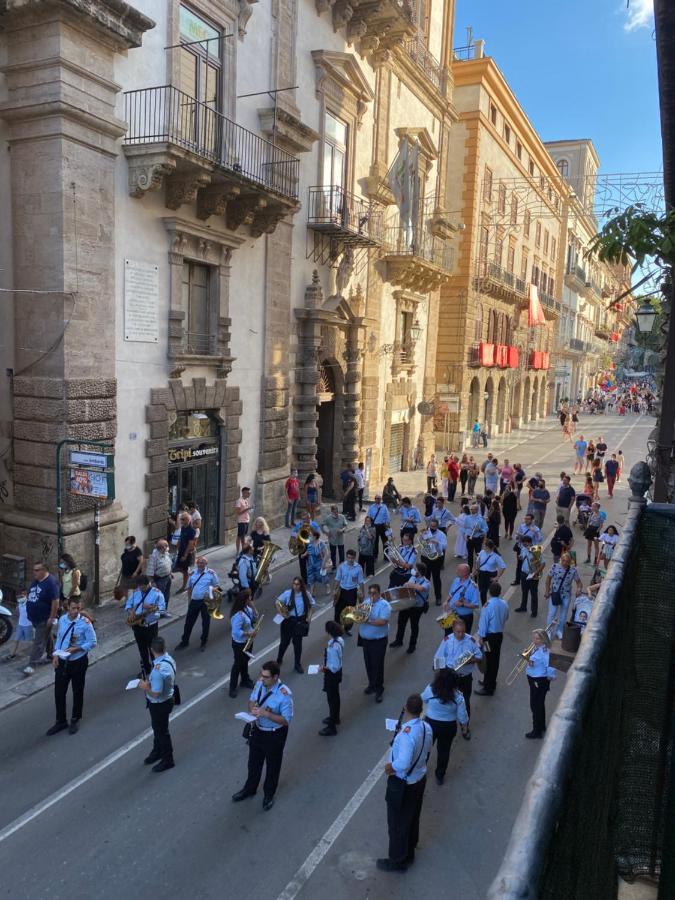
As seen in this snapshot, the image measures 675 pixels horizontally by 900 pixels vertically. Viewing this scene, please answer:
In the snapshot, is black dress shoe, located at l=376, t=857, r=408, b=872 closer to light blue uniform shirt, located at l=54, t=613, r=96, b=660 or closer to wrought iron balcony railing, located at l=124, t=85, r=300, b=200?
light blue uniform shirt, located at l=54, t=613, r=96, b=660

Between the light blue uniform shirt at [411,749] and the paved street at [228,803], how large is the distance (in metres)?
0.91

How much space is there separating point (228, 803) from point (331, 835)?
3.83 ft

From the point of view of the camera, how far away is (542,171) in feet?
166

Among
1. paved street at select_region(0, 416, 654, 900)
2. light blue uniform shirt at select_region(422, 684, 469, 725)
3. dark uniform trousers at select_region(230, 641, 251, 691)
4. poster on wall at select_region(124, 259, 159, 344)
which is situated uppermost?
poster on wall at select_region(124, 259, 159, 344)

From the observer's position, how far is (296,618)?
10836mm

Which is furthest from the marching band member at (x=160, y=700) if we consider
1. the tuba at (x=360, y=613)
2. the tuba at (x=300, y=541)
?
the tuba at (x=300, y=541)

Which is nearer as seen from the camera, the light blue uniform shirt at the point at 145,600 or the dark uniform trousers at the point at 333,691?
the dark uniform trousers at the point at 333,691

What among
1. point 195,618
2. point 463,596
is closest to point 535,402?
point 463,596

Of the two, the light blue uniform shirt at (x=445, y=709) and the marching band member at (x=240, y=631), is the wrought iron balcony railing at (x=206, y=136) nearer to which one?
the marching band member at (x=240, y=631)

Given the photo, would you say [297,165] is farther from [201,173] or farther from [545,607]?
[545,607]

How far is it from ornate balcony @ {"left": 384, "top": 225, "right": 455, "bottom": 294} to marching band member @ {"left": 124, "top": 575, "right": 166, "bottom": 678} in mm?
18266

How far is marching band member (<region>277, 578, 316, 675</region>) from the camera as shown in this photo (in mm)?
10711

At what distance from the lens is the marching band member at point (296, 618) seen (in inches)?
422

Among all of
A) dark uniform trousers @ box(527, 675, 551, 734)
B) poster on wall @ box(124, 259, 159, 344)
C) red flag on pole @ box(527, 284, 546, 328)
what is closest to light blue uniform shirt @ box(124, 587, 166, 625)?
dark uniform trousers @ box(527, 675, 551, 734)
